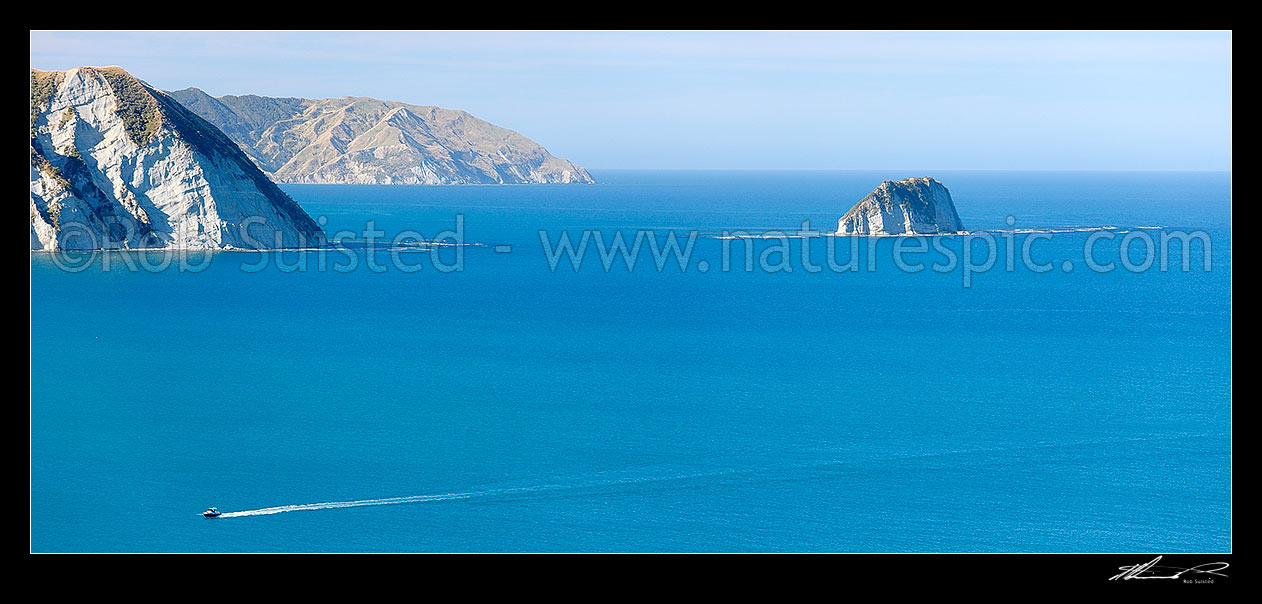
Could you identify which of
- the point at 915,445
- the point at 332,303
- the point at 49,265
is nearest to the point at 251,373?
the point at 332,303

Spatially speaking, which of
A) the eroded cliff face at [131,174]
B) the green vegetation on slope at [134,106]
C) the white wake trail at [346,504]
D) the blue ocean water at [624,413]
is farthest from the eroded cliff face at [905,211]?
the white wake trail at [346,504]

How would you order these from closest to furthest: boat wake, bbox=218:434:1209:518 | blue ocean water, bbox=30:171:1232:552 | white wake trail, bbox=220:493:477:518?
blue ocean water, bbox=30:171:1232:552 < white wake trail, bbox=220:493:477:518 < boat wake, bbox=218:434:1209:518

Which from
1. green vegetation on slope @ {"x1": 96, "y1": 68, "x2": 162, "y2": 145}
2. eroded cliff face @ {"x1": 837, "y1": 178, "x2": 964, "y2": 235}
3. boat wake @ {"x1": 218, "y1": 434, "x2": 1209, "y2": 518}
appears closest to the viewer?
boat wake @ {"x1": 218, "y1": 434, "x2": 1209, "y2": 518}

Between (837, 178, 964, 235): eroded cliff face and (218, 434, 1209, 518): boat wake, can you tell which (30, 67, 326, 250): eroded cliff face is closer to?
(837, 178, 964, 235): eroded cliff face

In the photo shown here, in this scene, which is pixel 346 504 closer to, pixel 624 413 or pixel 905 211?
pixel 624 413

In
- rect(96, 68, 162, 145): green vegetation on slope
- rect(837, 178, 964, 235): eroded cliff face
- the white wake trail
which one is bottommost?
the white wake trail

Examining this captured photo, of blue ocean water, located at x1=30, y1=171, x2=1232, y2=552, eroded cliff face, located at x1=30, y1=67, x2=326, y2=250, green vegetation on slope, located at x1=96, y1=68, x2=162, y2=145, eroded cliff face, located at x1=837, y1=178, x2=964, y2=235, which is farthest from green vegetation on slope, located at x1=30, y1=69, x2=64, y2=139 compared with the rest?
eroded cliff face, located at x1=837, y1=178, x2=964, y2=235
